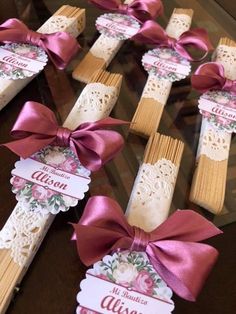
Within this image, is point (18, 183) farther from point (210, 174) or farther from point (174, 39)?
point (174, 39)

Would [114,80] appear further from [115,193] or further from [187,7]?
[187,7]

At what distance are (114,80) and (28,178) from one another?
237 millimetres

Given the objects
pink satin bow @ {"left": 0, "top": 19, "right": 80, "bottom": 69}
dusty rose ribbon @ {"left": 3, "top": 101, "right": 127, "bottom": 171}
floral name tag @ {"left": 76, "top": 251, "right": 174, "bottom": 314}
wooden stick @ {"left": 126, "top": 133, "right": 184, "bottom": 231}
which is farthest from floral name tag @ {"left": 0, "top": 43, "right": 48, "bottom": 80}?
floral name tag @ {"left": 76, "top": 251, "right": 174, "bottom": 314}

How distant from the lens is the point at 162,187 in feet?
1.65

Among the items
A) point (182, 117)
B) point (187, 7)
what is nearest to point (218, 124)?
point (182, 117)

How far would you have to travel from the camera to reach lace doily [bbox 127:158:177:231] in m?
0.47

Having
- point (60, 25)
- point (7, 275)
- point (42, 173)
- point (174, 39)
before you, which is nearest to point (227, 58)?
point (174, 39)

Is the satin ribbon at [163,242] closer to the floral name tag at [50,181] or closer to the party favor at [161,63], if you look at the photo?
the floral name tag at [50,181]

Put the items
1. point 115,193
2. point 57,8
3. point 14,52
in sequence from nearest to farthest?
1. point 115,193
2. point 14,52
3. point 57,8

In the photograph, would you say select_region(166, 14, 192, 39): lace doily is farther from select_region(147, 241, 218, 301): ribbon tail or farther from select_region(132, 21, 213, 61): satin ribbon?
select_region(147, 241, 218, 301): ribbon tail

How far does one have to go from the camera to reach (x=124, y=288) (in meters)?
0.40

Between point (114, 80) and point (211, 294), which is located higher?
point (114, 80)

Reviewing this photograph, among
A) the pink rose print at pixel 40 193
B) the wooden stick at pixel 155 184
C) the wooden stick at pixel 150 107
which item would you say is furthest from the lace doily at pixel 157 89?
the pink rose print at pixel 40 193

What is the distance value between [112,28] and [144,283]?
1.73ft
